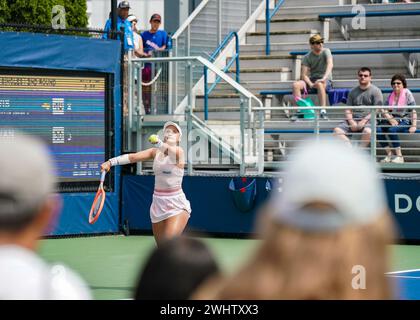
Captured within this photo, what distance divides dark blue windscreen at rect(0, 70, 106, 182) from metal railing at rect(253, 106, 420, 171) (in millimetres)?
2645

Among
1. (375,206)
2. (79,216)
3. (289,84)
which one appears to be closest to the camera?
(375,206)

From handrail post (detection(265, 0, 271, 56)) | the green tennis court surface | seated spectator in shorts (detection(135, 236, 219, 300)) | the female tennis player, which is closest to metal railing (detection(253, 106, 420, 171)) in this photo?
the green tennis court surface

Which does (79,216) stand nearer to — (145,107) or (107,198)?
(107,198)

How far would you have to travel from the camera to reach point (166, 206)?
38.4 feet

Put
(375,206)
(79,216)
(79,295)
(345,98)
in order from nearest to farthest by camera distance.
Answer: (375,206)
(79,295)
(79,216)
(345,98)

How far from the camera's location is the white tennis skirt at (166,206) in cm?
1170

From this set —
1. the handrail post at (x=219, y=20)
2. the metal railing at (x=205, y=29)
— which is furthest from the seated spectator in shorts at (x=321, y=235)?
the handrail post at (x=219, y=20)

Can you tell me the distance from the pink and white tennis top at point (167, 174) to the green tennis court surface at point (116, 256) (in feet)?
2.58

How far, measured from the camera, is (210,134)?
17.5 meters

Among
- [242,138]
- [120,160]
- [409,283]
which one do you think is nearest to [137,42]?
[242,138]

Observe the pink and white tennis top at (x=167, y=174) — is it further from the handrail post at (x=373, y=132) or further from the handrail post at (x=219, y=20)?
the handrail post at (x=219, y=20)

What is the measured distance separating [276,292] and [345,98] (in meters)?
16.7

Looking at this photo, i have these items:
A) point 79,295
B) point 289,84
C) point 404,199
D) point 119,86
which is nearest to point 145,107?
point 119,86

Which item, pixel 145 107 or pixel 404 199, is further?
pixel 145 107
